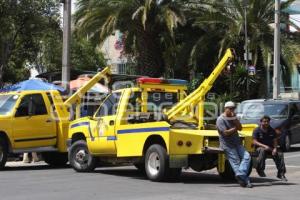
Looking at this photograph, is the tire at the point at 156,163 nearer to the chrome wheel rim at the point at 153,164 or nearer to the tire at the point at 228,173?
the chrome wheel rim at the point at 153,164

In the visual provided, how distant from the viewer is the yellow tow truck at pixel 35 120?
16641 millimetres

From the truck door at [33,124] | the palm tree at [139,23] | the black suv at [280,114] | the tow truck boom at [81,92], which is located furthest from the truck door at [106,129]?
the palm tree at [139,23]

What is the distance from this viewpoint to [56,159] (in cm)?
1830

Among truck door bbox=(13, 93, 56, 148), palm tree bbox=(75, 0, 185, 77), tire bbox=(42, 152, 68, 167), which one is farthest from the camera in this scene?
palm tree bbox=(75, 0, 185, 77)

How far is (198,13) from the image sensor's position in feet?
106

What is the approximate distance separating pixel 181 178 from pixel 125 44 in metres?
20.2

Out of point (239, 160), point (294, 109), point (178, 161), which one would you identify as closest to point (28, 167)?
point (178, 161)

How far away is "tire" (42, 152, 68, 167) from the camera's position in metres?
18.2

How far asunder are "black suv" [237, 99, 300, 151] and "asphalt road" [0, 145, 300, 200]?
5.42 metres

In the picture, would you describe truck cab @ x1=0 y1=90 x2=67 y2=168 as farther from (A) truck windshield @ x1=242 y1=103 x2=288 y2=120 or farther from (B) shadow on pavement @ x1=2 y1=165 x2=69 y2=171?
(A) truck windshield @ x1=242 y1=103 x2=288 y2=120

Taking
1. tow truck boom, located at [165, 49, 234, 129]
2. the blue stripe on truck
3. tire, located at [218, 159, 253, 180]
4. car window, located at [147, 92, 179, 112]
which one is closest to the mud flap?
the blue stripe on truck

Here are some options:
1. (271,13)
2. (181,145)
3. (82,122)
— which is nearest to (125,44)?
(271,13)

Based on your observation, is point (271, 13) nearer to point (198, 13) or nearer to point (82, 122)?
point (198, 13)

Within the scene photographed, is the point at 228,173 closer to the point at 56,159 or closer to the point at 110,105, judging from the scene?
the point at 110,105
